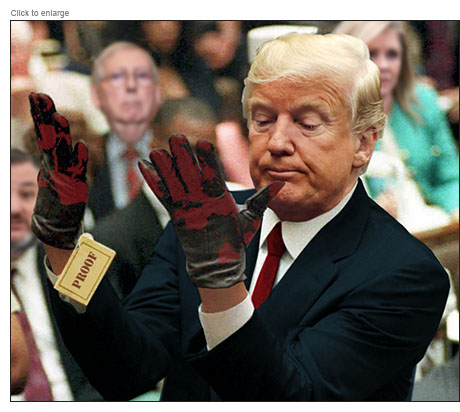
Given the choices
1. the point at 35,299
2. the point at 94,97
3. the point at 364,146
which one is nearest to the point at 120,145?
the point at 94,97

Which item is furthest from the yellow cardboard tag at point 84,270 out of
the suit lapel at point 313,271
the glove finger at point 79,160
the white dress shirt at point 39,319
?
the suit lapel at point 313,271

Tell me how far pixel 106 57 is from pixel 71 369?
1057 millimetres

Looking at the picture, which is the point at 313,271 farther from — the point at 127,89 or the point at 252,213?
the point at 127,89

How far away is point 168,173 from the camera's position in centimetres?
195

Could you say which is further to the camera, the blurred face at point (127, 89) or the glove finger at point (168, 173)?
the blurred face at point (127, 89)

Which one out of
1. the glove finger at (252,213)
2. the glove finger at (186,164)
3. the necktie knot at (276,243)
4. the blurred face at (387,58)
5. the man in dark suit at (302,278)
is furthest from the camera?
the blurred face at (387,58)

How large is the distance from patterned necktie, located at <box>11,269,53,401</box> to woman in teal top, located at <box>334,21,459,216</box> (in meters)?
1.24

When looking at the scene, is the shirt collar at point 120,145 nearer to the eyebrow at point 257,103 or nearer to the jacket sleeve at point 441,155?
the eyebrow at point 257,103

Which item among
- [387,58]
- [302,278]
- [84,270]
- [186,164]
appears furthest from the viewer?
[387,58]

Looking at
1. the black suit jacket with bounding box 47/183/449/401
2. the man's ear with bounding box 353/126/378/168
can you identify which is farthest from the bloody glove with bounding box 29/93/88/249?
the man's ear with bounding box 353/126/378/168

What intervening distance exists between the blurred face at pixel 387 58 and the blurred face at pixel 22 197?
1.19 meters

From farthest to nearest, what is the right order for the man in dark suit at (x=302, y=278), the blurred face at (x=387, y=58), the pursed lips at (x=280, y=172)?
the blurred face at (x=387, y=58), the pursed lips at (x=280, y=172), the man in dark suit at (x=302, y=278)

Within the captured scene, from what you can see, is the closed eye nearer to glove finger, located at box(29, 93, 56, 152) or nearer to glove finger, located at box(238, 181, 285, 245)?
glove finger, located at box(238, 181, 285, 245)

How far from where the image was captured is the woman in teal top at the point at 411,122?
256 centimetres
